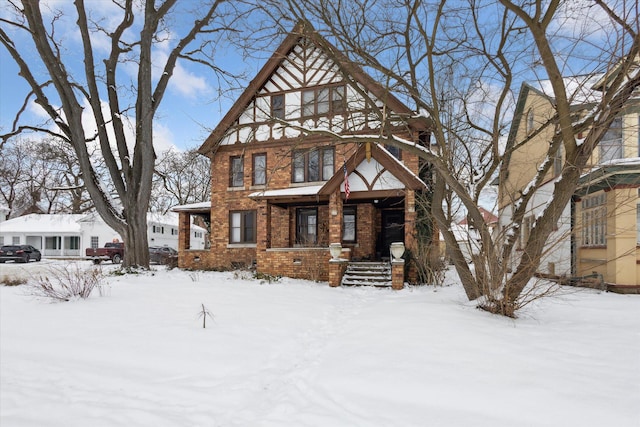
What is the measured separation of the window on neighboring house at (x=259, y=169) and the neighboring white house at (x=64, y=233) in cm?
2092

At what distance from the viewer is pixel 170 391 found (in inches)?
138

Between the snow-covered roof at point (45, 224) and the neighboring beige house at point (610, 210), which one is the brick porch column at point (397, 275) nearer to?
the neighboring beige house at point (610, 210)

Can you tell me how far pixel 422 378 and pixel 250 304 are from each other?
4315 millimetres

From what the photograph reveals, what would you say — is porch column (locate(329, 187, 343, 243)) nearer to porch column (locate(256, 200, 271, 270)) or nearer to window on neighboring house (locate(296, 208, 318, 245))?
porch column (locate(256, 200, 271, 270))

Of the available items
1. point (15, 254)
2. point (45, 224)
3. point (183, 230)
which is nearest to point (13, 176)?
point (45, 224)

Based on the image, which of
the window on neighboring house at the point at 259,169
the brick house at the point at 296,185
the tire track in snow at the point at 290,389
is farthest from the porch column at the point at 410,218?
the window on neighboring house at the point at 259,169

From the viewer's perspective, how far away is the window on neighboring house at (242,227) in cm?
1622

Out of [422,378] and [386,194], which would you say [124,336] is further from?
[386,194]

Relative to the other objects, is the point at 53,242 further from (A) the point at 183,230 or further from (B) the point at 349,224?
(B) the point at 349,224

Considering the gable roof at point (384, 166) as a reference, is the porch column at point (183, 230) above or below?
below

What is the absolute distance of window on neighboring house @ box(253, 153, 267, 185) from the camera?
16.3m

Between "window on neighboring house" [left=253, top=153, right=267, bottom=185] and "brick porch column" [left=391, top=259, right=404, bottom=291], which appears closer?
"brick porch column" [left=391, top=259, right=404, bottom=291]

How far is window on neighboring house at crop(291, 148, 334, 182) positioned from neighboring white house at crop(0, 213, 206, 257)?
74.7ft

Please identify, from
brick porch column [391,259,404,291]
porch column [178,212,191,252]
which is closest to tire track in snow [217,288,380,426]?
brick porch column [391,259,404,291]
